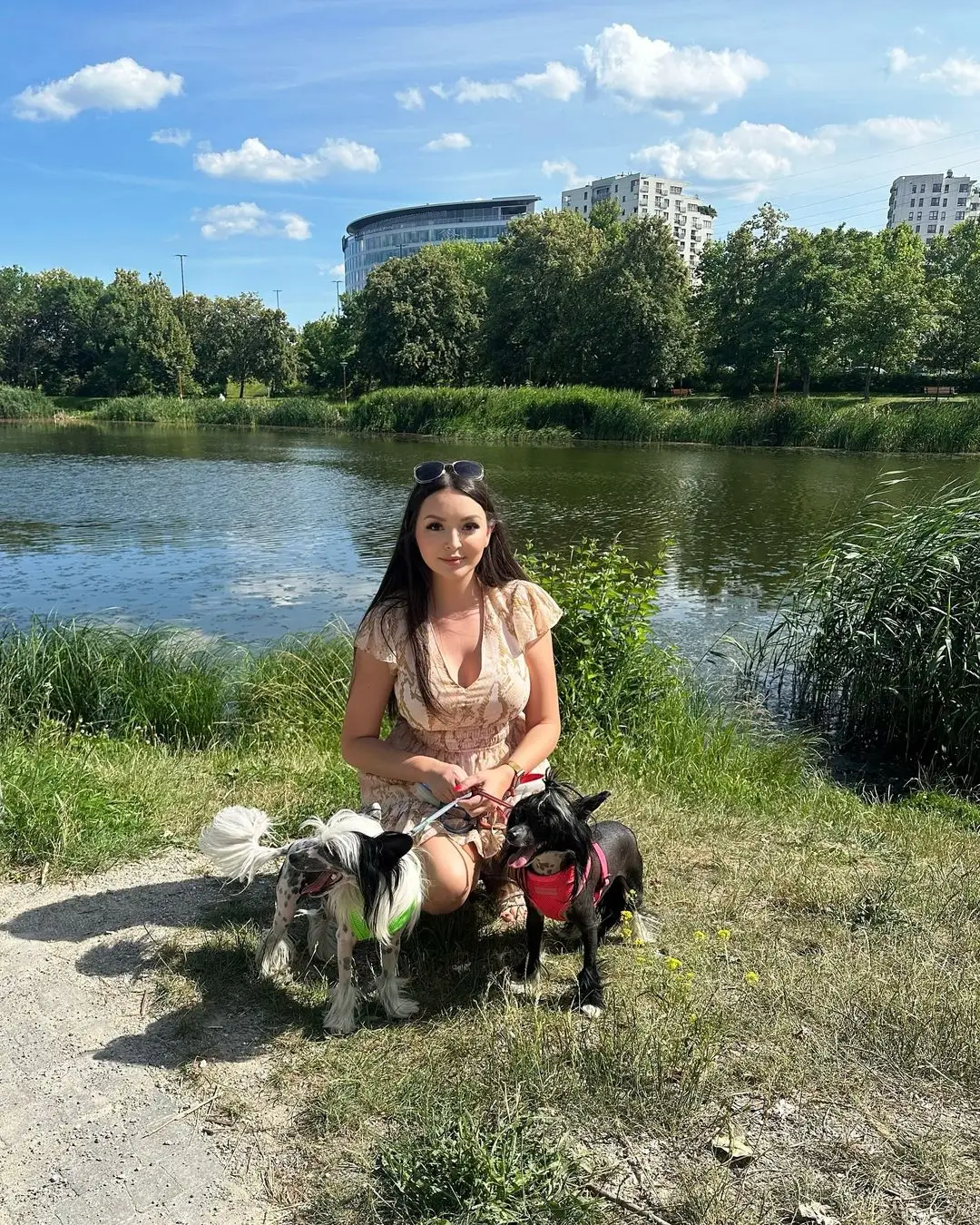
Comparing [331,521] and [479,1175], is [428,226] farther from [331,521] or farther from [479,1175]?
[479,1175]

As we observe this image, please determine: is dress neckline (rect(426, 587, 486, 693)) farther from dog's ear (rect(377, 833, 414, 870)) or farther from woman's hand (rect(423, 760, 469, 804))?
dog's ear (rect(377, 833, 414, 870))

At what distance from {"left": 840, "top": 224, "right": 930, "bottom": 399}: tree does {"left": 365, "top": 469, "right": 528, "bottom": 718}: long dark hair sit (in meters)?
45.5

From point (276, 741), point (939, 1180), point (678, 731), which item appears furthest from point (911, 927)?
point (276, 741)

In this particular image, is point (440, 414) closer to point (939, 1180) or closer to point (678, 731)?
point (678, 731)

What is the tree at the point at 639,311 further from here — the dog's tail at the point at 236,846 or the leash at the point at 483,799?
the dog's tail at the point at 236,846

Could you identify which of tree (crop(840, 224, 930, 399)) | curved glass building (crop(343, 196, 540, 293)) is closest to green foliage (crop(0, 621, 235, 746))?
tree (crop(840, 224, 930, 399))

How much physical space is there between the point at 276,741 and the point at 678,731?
2803mm

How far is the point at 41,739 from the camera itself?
18.4 ft

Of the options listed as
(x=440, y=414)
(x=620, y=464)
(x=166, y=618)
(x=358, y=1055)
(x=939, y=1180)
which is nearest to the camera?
(x=939, y=1180)

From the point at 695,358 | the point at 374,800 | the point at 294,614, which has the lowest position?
the point at 294,614

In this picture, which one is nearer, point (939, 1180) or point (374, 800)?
point (939, 1180)

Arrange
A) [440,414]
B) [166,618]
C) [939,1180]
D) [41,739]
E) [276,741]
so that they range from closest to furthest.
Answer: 1. [939,1180]
2. [41,739]
3. [276,741]
4. [166,618]
5. [440,414]

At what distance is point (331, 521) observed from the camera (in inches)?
771

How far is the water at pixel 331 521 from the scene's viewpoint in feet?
39.9
